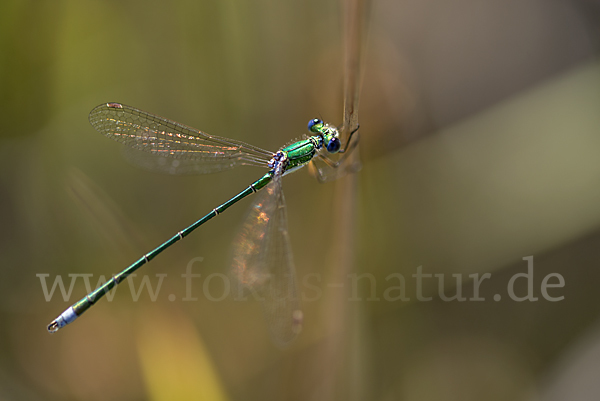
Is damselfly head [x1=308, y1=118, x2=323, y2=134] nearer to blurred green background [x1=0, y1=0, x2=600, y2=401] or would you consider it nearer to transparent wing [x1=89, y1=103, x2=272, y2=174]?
blurred green background [x1=0, y1=0, x2=600, y2=401]

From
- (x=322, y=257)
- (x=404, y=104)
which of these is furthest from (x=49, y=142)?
(x=404, y=104)

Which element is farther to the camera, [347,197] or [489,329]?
[489,329]

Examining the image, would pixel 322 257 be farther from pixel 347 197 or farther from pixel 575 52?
pixel 575 52

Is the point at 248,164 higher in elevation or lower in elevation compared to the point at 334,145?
higher

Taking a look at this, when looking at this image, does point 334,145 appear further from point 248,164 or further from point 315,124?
point 248,164

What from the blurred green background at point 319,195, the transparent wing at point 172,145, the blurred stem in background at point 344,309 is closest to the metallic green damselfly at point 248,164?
the transparent wing at point 172,145

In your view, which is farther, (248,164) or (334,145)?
(248,164)

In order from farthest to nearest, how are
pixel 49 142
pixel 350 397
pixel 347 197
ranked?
1. pixel 49 142
2. pixel 350 397
3. pixel 347 197

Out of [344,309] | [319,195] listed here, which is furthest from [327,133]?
[344,309]
